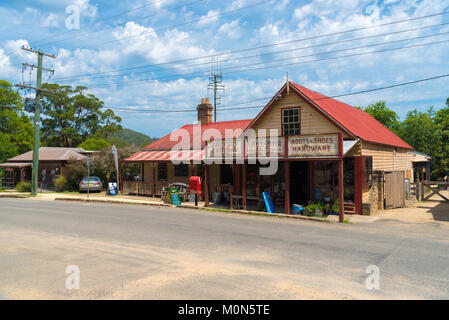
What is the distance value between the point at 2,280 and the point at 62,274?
1.02 metres

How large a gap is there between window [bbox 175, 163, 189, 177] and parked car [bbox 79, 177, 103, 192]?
26.0 ft

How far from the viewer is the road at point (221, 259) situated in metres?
5.83

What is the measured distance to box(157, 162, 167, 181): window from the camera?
25.9 m

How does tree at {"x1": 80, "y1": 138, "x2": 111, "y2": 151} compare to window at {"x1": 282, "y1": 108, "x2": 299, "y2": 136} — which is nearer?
window at {"x1": 282, "y1": 108, "x2": 299, "y2": 136}

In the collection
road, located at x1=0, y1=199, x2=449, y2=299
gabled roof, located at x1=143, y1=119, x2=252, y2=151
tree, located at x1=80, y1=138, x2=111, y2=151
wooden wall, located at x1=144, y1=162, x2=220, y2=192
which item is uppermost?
tree, located at x1=80, y1=138, x2=111, y2=151

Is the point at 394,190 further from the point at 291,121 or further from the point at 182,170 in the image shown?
the point at 182,170

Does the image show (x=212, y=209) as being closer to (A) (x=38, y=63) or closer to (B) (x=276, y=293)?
(B) (x=276, y=293)

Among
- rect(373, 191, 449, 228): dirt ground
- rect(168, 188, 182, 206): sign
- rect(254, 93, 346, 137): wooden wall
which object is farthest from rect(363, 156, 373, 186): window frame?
rect(168, 188, 182, 206): sign

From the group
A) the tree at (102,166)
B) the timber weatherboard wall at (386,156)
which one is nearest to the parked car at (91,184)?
the tree at (102,166)

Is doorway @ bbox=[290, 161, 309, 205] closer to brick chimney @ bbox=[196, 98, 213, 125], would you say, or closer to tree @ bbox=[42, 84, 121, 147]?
brick chimney @ bbox=[196, 98, 213, 125]

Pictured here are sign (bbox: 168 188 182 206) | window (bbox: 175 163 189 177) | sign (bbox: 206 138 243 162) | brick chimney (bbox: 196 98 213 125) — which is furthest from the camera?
brick chimney (bbox: 196 98 213 125)

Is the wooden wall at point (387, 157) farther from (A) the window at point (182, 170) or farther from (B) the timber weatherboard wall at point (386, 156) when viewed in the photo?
(A) the window at point (182, 170)

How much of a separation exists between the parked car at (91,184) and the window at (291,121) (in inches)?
692
